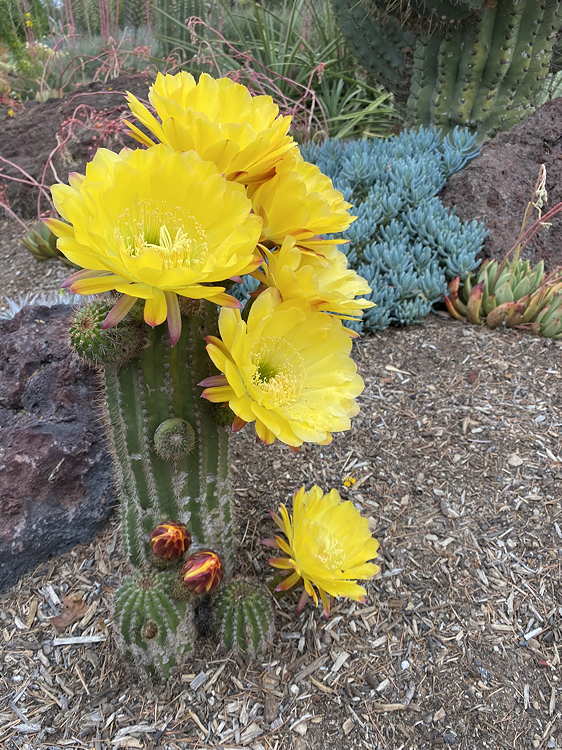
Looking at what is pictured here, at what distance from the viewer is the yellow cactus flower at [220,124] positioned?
1054 millimetres

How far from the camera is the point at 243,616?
1465 mm

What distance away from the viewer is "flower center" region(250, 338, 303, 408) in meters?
1.14

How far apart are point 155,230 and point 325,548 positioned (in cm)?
83

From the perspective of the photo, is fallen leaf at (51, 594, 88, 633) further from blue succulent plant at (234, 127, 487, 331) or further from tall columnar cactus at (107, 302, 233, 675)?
blue succulent plant at (234, 127, 487, 331)

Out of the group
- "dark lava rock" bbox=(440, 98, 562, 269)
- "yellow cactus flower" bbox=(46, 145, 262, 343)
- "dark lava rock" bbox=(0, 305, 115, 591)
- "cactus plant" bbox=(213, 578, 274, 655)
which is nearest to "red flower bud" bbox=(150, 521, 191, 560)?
"cactus plant" bbox=(213, 578, 274, 655)

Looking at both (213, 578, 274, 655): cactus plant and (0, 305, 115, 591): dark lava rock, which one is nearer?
(213, 578, 274, 655): cactus plant

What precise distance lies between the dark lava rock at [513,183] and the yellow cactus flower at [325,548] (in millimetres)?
2235

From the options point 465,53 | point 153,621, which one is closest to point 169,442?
point 153,621

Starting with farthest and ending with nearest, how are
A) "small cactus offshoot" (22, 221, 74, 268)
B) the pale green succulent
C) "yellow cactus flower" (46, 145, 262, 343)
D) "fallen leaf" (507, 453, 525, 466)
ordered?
1. "small cactus offshoot" (22, 221, 74, 268)
2. the pale green succulent
3. "fallen leaf" (507, 453, 525, 466)
4. "yellow cactus flower" (46, 145, 262, 343)

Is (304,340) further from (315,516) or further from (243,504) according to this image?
(243,504)

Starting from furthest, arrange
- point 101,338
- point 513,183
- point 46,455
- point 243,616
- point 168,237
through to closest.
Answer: point 513,183, point 46,455, point 243,616, point 101,338, point 168,237

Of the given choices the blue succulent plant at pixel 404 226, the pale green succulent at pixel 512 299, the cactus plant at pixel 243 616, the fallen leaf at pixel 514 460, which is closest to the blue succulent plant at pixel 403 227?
the blue succulent plant at pixel 404 226

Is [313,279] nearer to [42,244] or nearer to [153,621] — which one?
[153,621]

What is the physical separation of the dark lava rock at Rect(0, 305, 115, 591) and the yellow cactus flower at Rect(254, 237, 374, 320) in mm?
959
